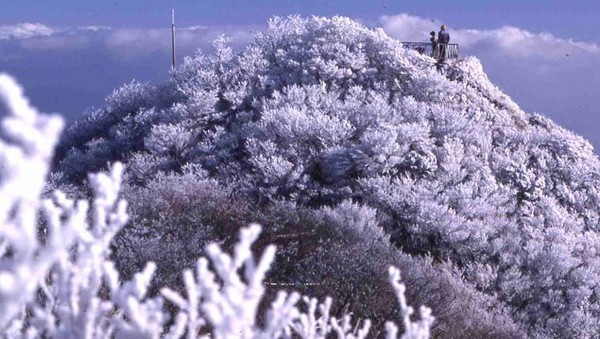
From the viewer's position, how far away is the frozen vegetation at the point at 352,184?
1051 cm

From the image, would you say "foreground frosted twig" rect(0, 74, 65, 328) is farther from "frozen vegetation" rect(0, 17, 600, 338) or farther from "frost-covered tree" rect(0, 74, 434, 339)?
"frozen vegetation" rect(0, 17, 600, 338)

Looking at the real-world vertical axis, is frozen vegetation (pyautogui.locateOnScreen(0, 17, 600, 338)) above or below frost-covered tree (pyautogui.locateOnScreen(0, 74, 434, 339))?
above

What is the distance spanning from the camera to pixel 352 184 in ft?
51.2

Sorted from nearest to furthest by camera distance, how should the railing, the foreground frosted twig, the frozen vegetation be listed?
the foreground frosted twig
the frozen vegetation
the railing

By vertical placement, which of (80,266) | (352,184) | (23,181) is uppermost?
(352,184)

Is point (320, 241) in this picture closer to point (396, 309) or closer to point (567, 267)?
point (396, 309)

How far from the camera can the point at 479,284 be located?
1305 centimetres

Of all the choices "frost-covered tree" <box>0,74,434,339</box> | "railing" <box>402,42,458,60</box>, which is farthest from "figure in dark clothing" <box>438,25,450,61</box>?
"frost-covered tree" <box>0,74,434,339</box>

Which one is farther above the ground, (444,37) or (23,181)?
(444,37)

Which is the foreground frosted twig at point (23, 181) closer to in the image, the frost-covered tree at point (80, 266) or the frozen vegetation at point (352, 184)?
the frost-covered tree at point (80, 266)

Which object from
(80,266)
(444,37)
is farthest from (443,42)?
(80,266)

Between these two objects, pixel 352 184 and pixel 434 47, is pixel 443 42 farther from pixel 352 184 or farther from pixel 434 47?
pixel 352 184

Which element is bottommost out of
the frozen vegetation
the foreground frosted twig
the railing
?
the foreground frosted twig

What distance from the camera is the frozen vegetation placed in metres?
10.5
